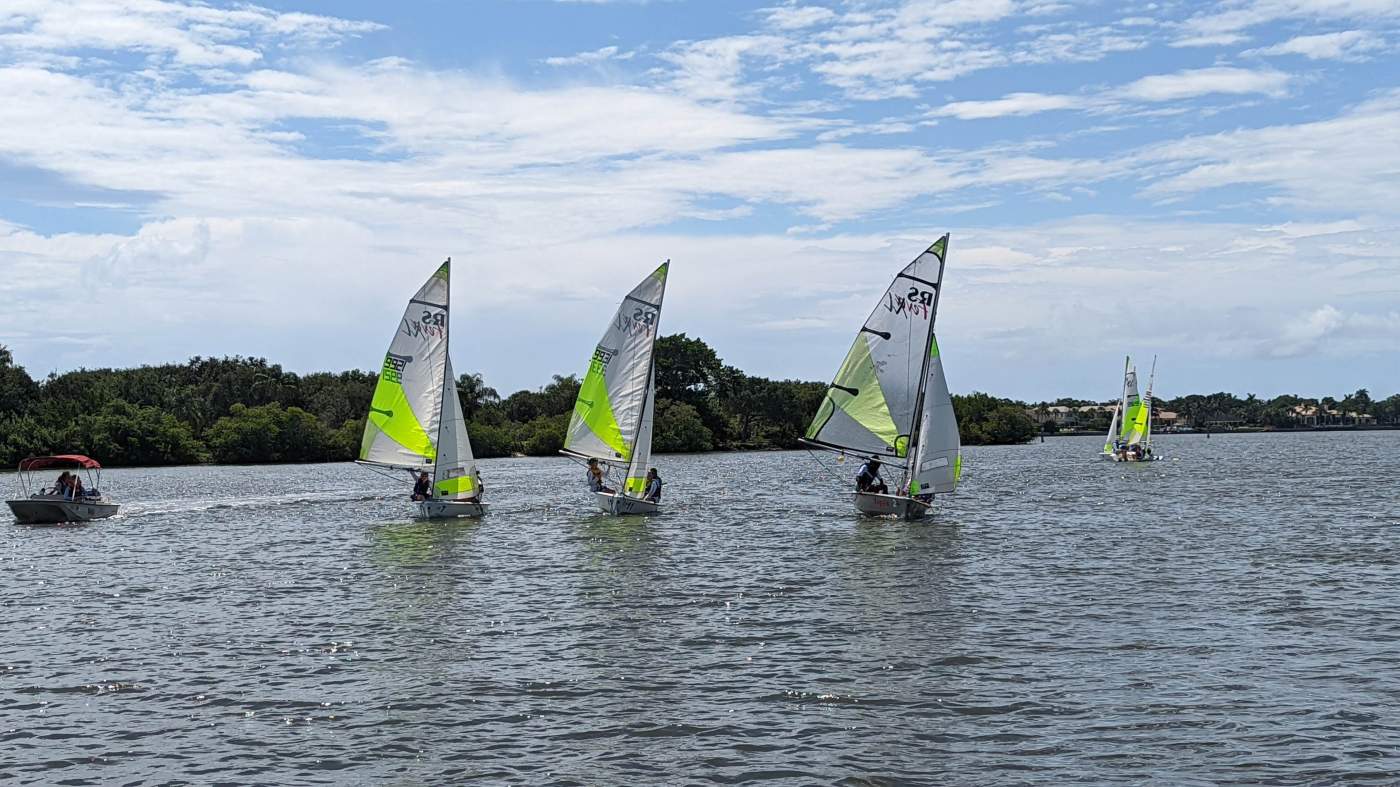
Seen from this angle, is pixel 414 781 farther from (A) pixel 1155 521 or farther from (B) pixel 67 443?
(B) pixel 67 443

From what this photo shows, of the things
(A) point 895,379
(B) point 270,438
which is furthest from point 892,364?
(B) point 270,438

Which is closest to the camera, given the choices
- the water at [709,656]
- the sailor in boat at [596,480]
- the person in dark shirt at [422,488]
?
the water at [709,656]

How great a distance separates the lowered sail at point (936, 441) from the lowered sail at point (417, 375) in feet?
53.6

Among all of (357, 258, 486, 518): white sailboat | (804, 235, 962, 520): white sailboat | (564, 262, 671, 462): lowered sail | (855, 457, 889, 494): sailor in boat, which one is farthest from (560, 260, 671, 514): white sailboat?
(855, 457, 889, 494): sailor in boat

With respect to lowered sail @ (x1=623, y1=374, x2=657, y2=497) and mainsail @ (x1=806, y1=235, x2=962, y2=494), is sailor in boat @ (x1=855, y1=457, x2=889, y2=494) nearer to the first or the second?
mainsail @ (x1=806, y1=235, x2=962, y2=494)

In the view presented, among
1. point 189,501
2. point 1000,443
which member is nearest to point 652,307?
point 189,501

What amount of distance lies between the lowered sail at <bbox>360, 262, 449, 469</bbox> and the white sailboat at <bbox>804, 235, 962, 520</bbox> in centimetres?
1361

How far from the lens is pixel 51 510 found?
46.2m

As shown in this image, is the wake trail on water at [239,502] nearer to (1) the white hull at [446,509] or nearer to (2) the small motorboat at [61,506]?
(2) the small motorboat at [61,506]

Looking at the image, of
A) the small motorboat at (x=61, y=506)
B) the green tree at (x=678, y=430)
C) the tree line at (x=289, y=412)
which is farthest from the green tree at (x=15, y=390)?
the small motorboat at (x=61, y=506)

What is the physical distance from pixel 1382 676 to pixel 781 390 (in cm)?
14809

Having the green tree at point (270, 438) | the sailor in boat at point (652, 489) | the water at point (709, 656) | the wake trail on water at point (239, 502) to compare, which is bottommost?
the water at point (709, 656)

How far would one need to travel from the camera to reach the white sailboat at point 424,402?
4522 centimetres

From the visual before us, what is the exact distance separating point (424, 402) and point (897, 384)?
16.4m
